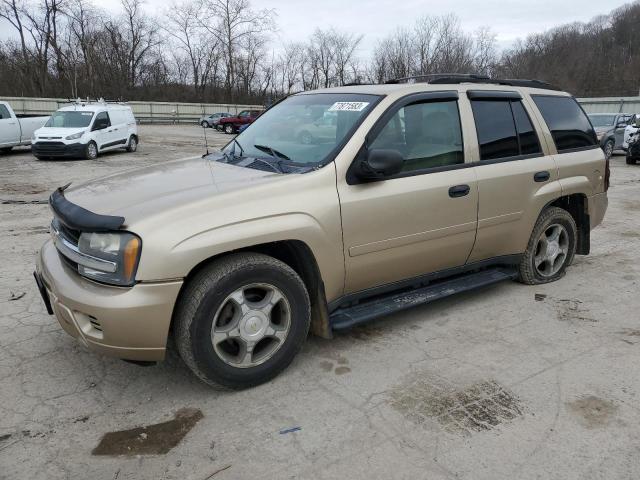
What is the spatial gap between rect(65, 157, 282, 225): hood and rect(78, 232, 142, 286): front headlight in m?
0.11

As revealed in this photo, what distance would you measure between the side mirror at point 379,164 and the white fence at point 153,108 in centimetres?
3798

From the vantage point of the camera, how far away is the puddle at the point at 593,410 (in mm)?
2797

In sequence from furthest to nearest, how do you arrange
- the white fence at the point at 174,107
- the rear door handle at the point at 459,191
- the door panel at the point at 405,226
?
the white fence at the point at 174,107 → the rear door handle at the point at 459,191 → the door panel at the point at 405,226

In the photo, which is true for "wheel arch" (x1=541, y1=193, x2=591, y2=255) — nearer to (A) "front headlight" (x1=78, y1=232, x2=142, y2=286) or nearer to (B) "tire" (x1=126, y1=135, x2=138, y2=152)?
(A) "front headlight" (x1=78, y1=232, x2=142, y2=286)

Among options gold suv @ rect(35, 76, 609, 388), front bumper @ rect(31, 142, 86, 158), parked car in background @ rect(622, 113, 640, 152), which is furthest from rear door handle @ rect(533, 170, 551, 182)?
front bumper @ rect(31, 142, 86, 158)

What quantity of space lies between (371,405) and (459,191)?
1.75 metres

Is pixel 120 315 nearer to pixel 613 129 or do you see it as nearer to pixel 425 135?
pixel 425 135

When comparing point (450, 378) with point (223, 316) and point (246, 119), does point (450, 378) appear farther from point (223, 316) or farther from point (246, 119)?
point (246, 119)

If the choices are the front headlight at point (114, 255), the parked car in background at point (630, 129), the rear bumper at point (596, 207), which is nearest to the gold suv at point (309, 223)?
the front headlight at point (114, 255)

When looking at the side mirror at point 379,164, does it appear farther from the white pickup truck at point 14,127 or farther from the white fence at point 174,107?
the white fence at point 174,107

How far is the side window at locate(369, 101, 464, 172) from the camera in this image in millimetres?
3594

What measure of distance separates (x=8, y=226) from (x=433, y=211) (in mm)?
6472

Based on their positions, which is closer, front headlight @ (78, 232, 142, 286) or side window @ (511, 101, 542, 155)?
front headlight @ (78, 232, 142, 286)

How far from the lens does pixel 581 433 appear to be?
2693mm
